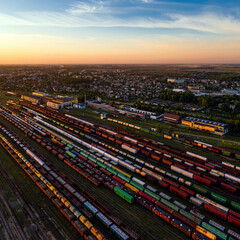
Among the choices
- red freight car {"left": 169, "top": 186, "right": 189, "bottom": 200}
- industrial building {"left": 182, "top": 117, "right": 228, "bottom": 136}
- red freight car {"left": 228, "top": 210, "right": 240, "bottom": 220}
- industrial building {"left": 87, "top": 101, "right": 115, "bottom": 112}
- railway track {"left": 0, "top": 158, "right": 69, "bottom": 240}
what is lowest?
railway track {"left": 0, "top": 158, "right": 69, "bottom": 240}

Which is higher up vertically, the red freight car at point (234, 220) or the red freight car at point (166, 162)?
the red freight car at point (166, 162)

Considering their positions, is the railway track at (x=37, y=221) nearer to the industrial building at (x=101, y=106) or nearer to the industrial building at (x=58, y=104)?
the industrial building at (x=101, y=106)

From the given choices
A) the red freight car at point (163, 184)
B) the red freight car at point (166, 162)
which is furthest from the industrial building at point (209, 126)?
the red freight car at point (163, 184)

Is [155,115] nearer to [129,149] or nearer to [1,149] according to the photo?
[129,149]

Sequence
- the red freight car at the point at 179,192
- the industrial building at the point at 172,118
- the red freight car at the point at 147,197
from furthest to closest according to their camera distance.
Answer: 1. the industrial building at the point at 172,118
2. the red freight car at the point at 179,192
3. the red freight car at the point at 147,197

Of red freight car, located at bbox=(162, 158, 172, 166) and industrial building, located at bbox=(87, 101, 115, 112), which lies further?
industrial building, located at bbox=(87, 101, 115, 112)

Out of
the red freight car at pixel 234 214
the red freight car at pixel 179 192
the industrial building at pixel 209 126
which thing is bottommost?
the red freight car at pixel 234 214

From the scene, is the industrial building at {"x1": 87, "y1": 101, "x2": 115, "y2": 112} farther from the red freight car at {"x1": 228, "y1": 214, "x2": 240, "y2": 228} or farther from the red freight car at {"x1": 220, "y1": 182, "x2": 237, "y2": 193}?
the red freight car at {"x1": 228, "y1": 214, "x2": 240, "y2": 228}

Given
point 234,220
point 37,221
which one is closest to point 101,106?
point 37,221

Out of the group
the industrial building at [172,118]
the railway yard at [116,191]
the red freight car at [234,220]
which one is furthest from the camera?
the industrial building at [172,118]

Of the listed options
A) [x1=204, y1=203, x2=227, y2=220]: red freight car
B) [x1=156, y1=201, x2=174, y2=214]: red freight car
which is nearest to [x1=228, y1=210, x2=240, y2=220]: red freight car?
[x1=204, y1=203, x2=227, y2=220]: red freight car
